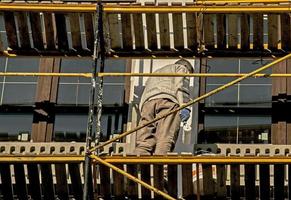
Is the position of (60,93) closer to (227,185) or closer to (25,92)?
(25,92)

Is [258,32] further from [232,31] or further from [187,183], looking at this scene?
[187,183]

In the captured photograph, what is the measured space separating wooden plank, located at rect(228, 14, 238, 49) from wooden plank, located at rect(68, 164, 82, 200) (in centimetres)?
312

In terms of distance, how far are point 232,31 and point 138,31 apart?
134 centimetres

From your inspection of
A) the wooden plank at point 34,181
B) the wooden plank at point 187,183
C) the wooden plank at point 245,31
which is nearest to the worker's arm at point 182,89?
the wooden plank at point 245,31

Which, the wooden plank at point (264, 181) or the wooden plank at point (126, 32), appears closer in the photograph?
the wooden plank at point (264, 181)

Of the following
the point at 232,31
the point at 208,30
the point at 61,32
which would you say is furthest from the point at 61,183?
the point at 232,31

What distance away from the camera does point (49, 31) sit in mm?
16234

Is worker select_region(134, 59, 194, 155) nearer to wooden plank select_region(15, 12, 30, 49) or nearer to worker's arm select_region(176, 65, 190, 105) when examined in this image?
worker's arm select_region(176, 65, 190, 105)

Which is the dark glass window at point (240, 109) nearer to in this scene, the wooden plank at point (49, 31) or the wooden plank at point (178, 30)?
the wooden plank at point (178, 30)

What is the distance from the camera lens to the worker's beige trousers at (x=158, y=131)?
15.5 meters

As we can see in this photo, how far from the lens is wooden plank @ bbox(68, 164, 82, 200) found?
14.6m

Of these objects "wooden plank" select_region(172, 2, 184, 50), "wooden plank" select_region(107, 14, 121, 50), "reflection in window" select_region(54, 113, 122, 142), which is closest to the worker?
"wooden plank" select_region(172, 2, 184, 50)

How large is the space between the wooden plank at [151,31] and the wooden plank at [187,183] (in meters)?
2.47

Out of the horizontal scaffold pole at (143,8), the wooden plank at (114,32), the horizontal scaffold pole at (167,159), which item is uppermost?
the horizontal scaffold pole at (143,8)
